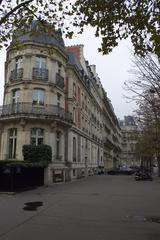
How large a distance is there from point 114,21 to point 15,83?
24.0 m

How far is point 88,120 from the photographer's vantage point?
49438 mm

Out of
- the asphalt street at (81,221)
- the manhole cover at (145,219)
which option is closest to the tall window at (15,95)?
the asphalt street at (81,221)

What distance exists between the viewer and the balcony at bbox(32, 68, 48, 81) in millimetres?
31688

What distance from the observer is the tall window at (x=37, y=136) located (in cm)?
3065

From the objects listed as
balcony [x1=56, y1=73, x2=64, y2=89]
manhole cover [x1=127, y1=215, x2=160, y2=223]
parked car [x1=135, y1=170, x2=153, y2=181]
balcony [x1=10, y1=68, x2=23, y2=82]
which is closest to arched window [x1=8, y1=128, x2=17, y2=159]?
balcony [x1=10, y1=68, x2=23, y2=82]

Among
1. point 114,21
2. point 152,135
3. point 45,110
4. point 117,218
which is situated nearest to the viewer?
point 114,21

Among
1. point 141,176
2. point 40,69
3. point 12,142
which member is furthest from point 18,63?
point 141,176

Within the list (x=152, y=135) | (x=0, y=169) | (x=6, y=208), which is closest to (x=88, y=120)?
(x=152, y=135)

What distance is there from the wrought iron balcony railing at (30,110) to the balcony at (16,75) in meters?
2.80

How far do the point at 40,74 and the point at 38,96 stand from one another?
2152 mm

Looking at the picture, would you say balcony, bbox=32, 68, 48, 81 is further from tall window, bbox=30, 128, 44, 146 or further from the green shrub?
the green shrub

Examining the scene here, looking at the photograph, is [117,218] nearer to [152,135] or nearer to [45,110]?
[45,110]

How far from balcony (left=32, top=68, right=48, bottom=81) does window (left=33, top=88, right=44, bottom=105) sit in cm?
110

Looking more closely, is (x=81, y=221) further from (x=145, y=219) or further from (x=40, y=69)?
(x=40, y=69)
